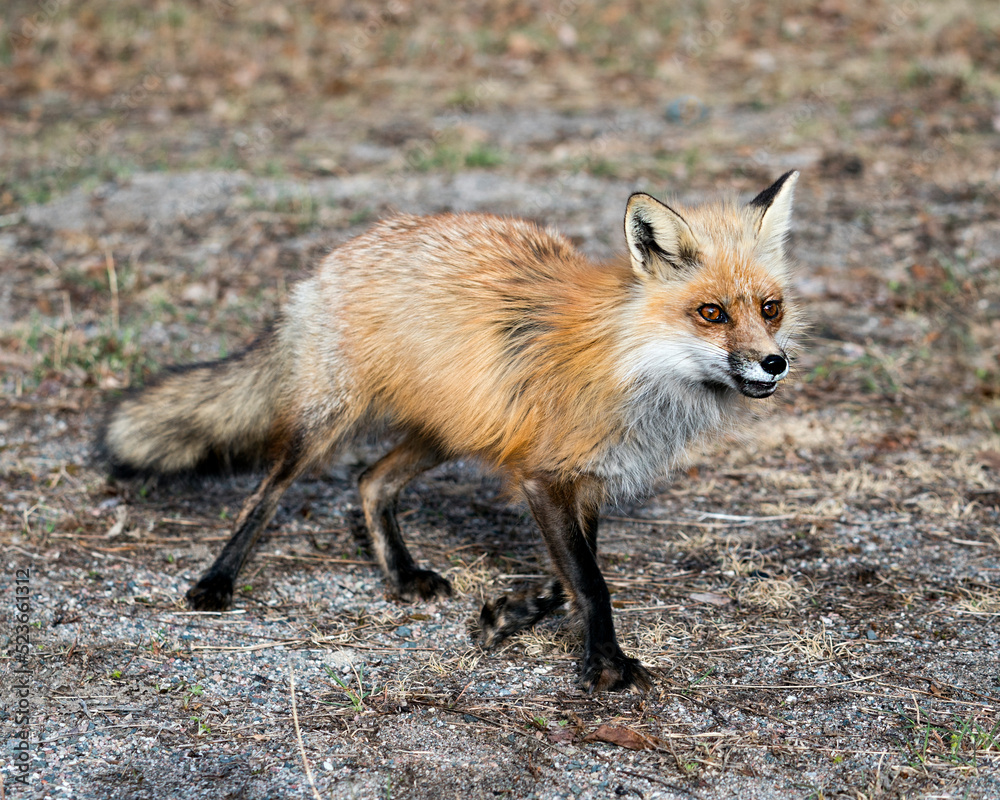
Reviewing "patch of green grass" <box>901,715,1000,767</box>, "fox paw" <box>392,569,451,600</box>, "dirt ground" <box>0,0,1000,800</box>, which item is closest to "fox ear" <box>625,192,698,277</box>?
"dirt ground" <box>0,0,1000,800</box>

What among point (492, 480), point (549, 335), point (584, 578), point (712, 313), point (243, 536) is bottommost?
point (492, 480)

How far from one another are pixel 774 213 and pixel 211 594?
2611 millimetres

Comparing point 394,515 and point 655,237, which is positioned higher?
point 655,237

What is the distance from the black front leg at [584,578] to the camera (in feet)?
10.4

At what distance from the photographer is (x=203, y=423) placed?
418 cm

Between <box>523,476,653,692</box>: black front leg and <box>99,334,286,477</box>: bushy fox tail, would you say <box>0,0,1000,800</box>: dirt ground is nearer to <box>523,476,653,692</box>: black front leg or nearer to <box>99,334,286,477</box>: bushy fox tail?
<box>523,476,653,692</box>: black front leg

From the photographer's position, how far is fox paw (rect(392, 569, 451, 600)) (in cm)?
387

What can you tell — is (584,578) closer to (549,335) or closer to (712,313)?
(549,335)

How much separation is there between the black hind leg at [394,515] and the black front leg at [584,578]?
0.72 meters

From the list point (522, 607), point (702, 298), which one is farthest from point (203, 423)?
point (702, 298)

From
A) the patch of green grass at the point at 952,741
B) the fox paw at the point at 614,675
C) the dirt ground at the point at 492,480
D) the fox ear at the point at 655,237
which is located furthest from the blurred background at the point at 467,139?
the patch of green grass at the point at 952,741

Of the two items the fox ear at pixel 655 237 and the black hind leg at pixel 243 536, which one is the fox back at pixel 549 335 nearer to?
the fox ear at pixel 655 237

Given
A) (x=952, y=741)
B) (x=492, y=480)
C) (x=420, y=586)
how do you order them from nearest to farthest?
1. (x=952, y=741)
2. (x=420, y=586)
3. (x=492, y=480)

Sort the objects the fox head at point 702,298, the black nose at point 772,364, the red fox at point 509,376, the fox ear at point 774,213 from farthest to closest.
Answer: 1. the fox ear at point 774,213
2. the red fox at point 509,376
3. the fox head at point 702,298
4. the black nose at point 772,364
